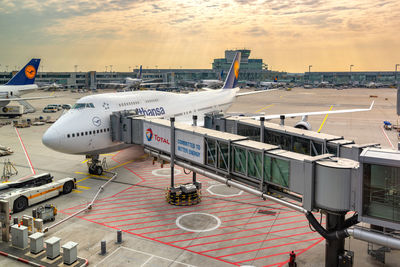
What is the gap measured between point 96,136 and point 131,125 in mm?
3291

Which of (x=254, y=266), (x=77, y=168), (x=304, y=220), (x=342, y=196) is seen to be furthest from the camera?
(x=77, y=168)

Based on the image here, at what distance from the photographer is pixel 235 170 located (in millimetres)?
16562

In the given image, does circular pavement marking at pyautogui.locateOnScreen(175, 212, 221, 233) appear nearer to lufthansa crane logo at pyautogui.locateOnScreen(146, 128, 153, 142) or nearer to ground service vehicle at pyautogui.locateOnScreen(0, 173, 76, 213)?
lufthansa crane logo at pyautogui.locateOnScreen(146, 128, 153, 142)

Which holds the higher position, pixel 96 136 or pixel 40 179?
pixel 96 136

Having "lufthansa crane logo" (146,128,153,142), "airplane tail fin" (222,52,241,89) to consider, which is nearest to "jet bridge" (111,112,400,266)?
"lufthansa crane logo" (146,128,153,142)

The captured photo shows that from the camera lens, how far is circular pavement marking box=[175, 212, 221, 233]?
20.1m

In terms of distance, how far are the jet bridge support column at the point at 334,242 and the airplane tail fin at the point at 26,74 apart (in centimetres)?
7302

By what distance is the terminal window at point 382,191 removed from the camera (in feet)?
34.9

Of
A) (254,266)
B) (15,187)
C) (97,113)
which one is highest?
(97,113)

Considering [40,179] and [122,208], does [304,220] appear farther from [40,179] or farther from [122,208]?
[40,179]

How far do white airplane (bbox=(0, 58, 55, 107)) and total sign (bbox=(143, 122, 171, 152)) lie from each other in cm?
5600

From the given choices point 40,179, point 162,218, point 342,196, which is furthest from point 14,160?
point 342,196

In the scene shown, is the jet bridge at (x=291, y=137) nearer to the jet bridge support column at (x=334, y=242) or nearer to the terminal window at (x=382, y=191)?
the jet bridge support column at (x=334, y=242)

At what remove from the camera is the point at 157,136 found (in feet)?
75.0
